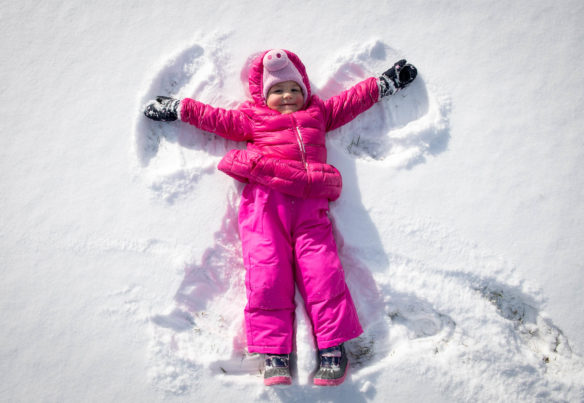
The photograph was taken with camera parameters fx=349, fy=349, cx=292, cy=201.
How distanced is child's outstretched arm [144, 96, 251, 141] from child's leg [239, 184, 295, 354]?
15.7 inches

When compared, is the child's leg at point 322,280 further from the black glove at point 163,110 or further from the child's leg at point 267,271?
the black glove at point 163,110

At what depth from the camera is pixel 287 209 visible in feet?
6.94

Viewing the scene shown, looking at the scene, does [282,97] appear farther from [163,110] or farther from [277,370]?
[277,370]

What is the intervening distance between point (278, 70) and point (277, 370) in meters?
→ 1.80

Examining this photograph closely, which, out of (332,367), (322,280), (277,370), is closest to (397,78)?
(322,280)

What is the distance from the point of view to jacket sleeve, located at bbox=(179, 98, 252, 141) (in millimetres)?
2211

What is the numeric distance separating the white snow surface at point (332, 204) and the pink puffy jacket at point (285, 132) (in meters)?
0.16

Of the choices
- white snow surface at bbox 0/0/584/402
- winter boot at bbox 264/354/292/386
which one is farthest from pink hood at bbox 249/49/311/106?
winter boot at bbox 264/354/292/386

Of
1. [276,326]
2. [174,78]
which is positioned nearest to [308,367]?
[276,326]

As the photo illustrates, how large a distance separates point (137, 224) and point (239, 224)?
2.13 feet

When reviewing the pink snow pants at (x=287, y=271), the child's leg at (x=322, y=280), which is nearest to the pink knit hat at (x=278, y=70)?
the pink snow pants at (x=287, y=271)

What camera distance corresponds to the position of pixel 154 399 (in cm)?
197

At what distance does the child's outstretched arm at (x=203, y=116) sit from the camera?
87.1 inches

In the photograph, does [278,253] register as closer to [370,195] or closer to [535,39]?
A: [370,195]
